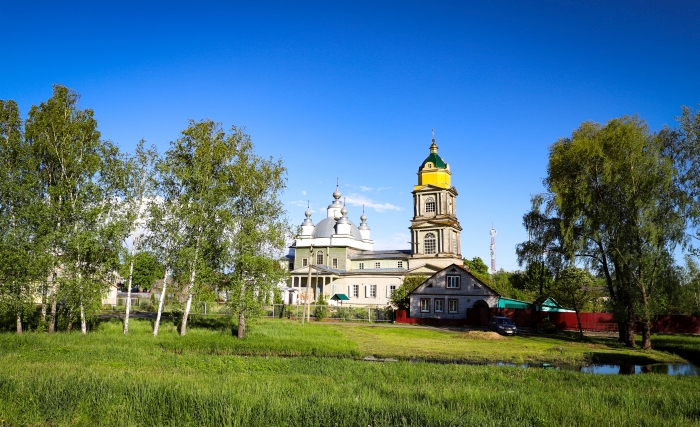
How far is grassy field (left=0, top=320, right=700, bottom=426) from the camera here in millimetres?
10297

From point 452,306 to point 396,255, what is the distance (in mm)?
23694

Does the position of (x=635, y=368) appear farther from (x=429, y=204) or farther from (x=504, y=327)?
(x=429, y=204)

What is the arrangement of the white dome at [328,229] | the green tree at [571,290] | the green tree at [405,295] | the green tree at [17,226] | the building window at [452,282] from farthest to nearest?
the white dome at [328,229] < the green tree at [405,295] < the building window at [452,282] < the green tree at [571,290] < the green tree at [17,226]

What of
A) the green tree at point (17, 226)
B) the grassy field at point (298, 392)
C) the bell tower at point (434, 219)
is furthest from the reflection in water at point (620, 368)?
the bell tower at point (434, 219)

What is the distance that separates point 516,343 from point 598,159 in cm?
1297

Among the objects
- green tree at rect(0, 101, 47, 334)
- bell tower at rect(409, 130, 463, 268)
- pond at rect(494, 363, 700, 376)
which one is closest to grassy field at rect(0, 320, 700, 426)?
green tree at rect(0, 101, 47, 334)

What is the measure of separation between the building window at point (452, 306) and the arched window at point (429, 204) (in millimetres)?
21338

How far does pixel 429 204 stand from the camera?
2744 inches

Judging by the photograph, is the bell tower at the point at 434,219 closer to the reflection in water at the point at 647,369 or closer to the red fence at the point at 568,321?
the red fence at the point at 568,321

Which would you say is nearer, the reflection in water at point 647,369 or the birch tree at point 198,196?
the reflection in water at point 647,369

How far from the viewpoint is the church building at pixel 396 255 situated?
68.1 m

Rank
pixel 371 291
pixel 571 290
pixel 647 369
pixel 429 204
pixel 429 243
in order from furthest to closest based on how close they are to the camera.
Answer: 1. pixel 371 291
2. pixel 429 204
3. pixel 429 243
4. pixel 571 290
5. pixel 647 369

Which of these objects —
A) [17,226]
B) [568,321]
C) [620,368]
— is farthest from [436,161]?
[17,226]

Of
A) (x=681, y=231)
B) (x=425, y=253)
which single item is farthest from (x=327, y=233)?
(x=681, y=231)
